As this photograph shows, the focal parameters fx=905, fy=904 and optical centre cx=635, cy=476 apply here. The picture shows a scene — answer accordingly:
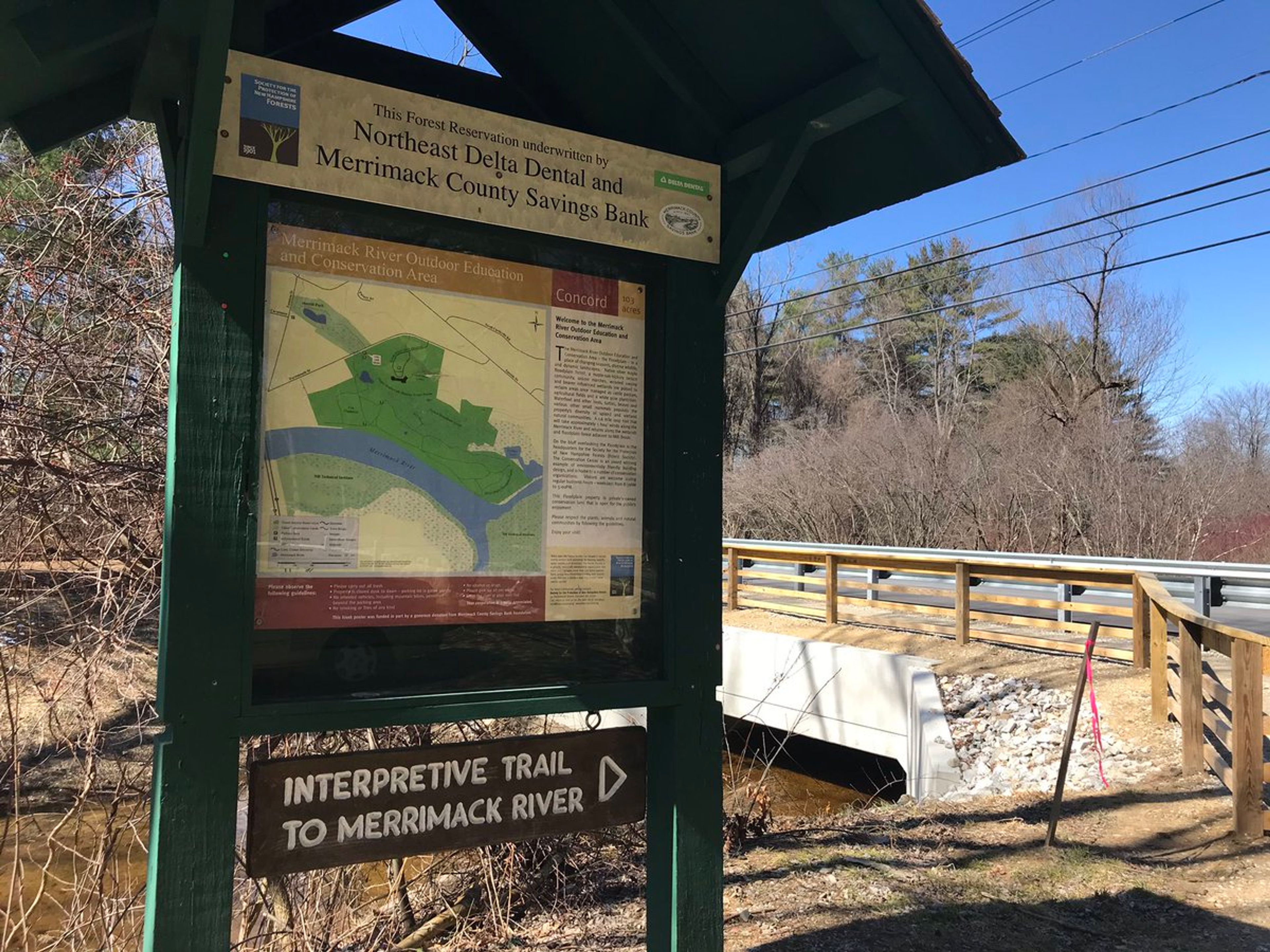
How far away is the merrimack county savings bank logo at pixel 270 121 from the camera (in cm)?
248

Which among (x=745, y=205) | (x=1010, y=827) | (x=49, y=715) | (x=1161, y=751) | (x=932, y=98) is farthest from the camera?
(x=1161, y=751)

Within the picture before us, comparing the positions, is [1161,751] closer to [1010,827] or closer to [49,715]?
[1010,827]

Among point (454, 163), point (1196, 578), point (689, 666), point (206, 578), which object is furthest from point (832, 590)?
point (206, 578)

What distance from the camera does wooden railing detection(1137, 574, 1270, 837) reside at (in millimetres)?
5250

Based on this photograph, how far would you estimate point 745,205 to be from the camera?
10.1 ft

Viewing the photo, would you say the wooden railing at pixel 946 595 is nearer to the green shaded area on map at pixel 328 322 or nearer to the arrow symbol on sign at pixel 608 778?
the arrow symbol on sign at pixel 608 778

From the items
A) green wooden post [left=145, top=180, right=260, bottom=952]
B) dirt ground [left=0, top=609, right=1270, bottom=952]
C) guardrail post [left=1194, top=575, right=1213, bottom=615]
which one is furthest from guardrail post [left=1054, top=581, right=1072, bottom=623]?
green wooden post [left=145, top=180, right=260, bottom=952]

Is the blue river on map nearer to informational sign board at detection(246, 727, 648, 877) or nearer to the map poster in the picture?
the map poster

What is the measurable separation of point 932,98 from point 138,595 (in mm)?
3939

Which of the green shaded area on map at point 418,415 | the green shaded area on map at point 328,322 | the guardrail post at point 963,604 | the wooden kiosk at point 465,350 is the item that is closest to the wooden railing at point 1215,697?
the guardrail post at point 963,604

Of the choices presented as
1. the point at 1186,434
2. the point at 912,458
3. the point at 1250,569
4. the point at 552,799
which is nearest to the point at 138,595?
the point at 552,799

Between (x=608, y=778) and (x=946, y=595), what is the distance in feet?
34.3

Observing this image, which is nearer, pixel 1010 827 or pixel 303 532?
pixel 303 532

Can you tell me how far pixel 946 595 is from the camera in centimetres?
1248
